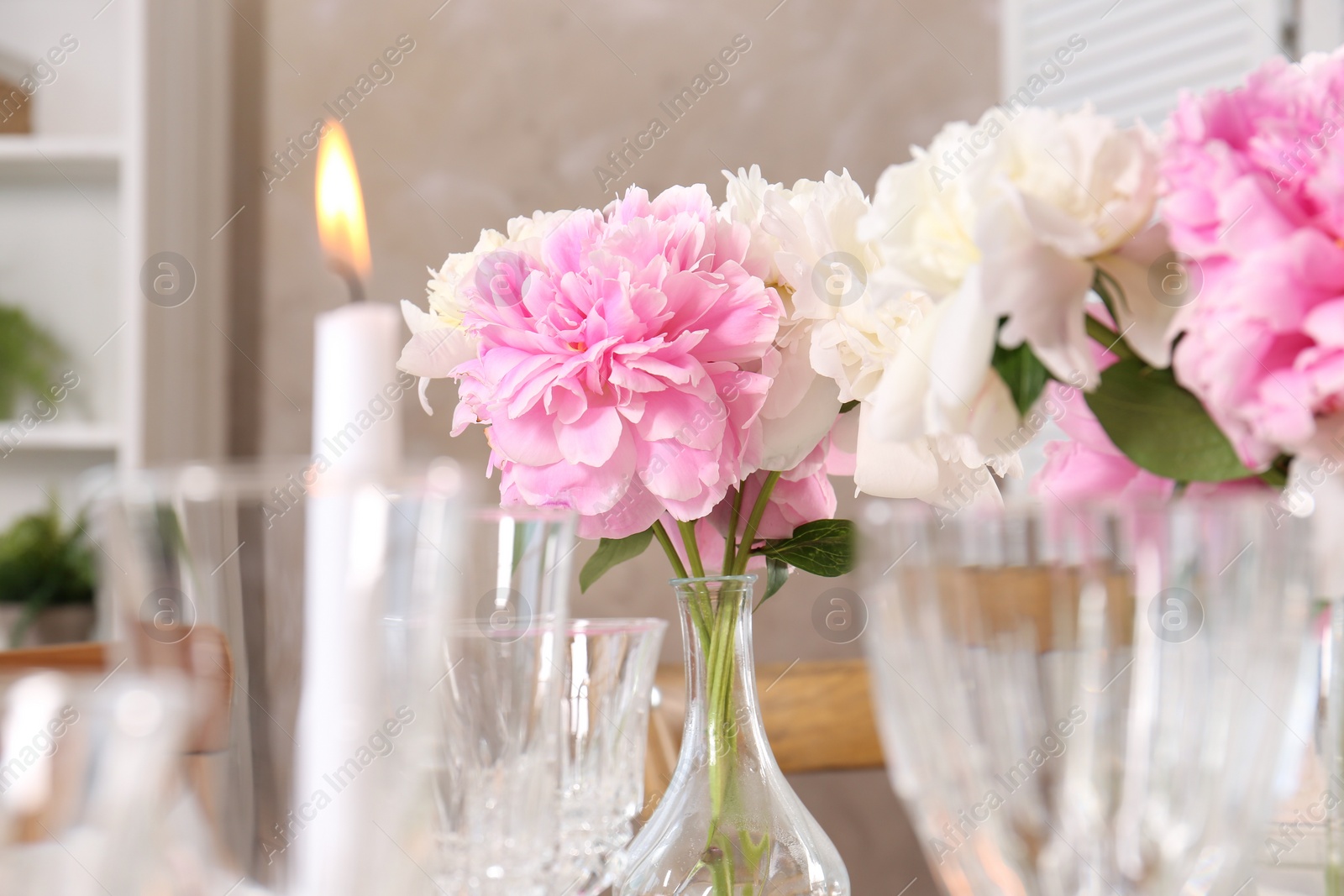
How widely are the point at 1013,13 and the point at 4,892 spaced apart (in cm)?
220

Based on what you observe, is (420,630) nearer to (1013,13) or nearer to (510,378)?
(510,378)

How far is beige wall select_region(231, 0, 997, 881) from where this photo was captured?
2021 millimetres

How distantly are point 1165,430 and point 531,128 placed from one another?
1.86 m

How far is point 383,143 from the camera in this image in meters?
2.05

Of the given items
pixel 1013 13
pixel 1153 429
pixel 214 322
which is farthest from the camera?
pixel 1013 13

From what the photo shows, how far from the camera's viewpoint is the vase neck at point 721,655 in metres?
0.46

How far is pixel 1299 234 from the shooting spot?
1.00ft

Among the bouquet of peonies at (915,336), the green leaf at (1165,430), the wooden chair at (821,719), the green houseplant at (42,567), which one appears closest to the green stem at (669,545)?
the bouquet of peonies at (915,336)

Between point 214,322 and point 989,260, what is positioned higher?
point 214,322

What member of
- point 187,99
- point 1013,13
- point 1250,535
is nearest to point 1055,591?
point 1250,535

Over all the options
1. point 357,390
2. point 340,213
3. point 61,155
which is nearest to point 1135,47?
point 61,155

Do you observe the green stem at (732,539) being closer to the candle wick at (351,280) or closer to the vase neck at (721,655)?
the vase neck at (721,655)

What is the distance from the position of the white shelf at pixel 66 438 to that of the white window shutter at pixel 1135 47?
1521 mm

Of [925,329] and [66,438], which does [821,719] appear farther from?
[66,438]
